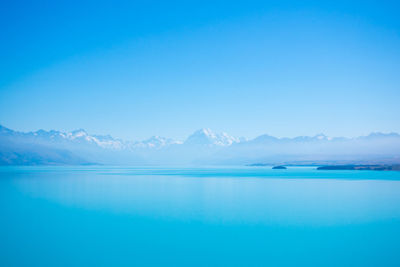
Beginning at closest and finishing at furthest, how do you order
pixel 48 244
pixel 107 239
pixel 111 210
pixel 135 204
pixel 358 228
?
pixel 48 244, pixel 107 239, pixel 358 228, pixel 111 210, pixel 135 204

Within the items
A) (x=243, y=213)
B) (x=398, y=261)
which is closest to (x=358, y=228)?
(x=398, y=261)

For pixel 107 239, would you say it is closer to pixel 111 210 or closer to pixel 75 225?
pixel 75 225

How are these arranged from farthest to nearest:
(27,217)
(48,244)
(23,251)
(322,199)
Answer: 1. (322,199)
2. (27,217)
3. (48,244)
4. (23,251)

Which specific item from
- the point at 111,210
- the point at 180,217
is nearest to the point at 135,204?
the point at 111,210

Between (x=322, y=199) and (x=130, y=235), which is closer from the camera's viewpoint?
(x=130, y=235)

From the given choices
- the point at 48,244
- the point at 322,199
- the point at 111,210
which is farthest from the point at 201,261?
the point at 322,199

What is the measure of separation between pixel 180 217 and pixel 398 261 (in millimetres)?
13168

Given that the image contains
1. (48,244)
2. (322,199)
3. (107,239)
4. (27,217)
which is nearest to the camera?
(48,244)

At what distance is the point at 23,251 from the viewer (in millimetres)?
14195

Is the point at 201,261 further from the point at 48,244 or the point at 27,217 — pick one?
the point at 27,217

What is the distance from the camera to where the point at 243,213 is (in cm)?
2378

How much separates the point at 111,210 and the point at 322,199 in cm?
1938

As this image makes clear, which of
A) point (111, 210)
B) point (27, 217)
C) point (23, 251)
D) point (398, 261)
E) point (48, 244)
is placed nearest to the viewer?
point (398, 261)

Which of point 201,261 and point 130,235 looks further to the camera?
point 130,235
